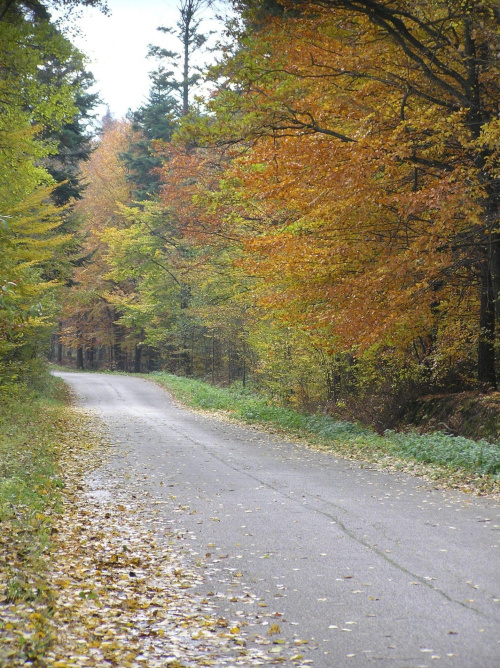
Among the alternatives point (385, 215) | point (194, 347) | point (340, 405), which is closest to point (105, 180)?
→ point (194, 347)

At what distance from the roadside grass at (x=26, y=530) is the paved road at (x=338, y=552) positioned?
132cm

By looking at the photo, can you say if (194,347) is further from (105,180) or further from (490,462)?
(490,462)

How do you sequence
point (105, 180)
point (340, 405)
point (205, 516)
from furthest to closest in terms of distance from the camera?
1. point (105, 180)
2. point (340, 405)
3. point (205, 516)

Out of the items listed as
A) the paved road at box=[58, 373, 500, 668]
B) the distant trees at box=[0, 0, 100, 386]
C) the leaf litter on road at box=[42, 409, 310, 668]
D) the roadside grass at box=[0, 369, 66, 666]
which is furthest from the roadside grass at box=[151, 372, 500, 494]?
the distant trees at box=[0, 0, 100, 386]

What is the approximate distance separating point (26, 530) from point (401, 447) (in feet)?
26.5

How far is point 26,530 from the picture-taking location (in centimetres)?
660

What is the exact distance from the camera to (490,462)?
10250 mm

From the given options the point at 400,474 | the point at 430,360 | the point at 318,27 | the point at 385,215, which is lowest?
the point at 400,474

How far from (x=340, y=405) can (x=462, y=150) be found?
8.26 meters

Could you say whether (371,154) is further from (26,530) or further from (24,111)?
(24,111)

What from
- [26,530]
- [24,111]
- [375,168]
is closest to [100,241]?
[24,111]

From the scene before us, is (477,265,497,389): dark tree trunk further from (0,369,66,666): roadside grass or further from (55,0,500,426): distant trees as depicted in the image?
(0,369,66,666): roadside grass

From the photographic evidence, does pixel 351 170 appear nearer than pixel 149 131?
Yes

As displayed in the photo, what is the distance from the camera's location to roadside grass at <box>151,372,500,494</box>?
33.2 feet
